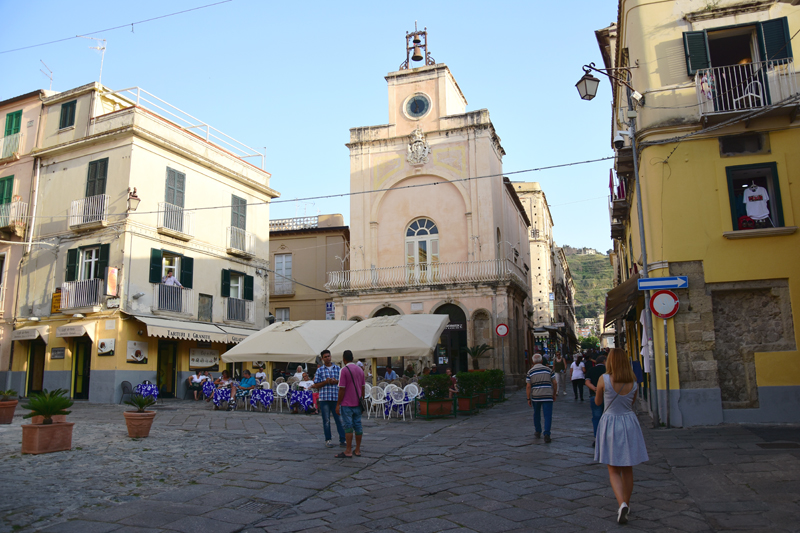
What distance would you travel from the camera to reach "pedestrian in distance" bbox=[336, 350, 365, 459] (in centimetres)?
857

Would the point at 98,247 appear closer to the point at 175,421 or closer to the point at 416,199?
the point at 175,421

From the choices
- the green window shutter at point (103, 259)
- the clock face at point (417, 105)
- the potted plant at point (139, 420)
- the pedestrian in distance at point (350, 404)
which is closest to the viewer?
the pedestrian in distance at point (350, 404)

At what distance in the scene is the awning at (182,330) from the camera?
19250 mm

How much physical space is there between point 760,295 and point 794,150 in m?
2.92

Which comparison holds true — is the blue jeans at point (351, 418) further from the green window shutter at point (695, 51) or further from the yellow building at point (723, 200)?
the green window shutter at point (695, 51)

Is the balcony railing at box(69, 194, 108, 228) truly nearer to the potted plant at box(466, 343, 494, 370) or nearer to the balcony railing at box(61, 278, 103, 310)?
the balcony railing at box(61, 278, 103, 310)

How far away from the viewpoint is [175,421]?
13.4 metres

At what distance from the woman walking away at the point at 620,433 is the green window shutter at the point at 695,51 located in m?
8.91

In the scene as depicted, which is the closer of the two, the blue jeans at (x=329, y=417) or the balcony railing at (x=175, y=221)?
the blue jeans at (x=329, y=417)

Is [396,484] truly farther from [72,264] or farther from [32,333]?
[32,333]

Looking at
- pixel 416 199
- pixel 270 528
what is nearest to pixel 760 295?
pixel 270 528

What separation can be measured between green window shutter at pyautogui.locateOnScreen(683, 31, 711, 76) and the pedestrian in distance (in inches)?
361

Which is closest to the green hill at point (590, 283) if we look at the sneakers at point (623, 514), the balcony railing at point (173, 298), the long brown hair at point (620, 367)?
the balcony railing at point (173, 298)

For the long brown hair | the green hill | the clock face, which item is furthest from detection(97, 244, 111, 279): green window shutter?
the green hill
